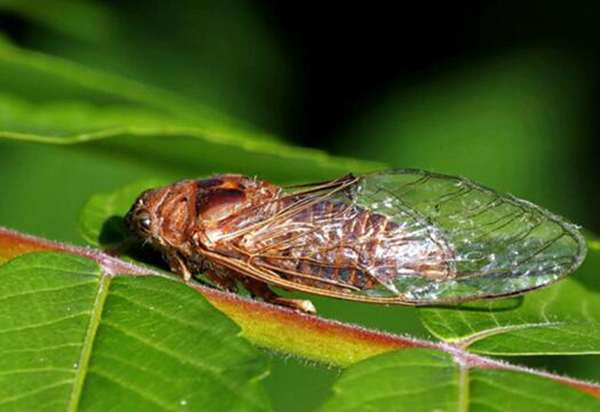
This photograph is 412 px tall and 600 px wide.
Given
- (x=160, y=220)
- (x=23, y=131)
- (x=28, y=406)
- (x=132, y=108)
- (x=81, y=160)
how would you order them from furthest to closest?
(x=81, y=160)
(x=132, y=108)
(x=23, y=131)
(x=160, y=220)
(x=28, y=406)

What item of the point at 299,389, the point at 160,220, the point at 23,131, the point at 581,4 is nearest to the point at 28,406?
the point at 160,220

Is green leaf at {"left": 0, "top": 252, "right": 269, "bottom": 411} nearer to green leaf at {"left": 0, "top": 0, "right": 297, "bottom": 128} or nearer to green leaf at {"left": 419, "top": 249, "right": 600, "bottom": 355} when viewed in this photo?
green leaf at {"left": 419, "top": 249, "right": 600, "bottom": 355}

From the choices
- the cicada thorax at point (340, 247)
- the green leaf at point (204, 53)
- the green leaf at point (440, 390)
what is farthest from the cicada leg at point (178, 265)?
the green leaf at point (204, 53)

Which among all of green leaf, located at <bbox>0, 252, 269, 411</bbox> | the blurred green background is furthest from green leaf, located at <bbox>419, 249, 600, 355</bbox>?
the blurred green background

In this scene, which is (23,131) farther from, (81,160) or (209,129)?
(81,160)

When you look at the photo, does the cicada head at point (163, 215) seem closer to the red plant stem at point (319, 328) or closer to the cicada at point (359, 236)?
the cicada at point (359, 236)
